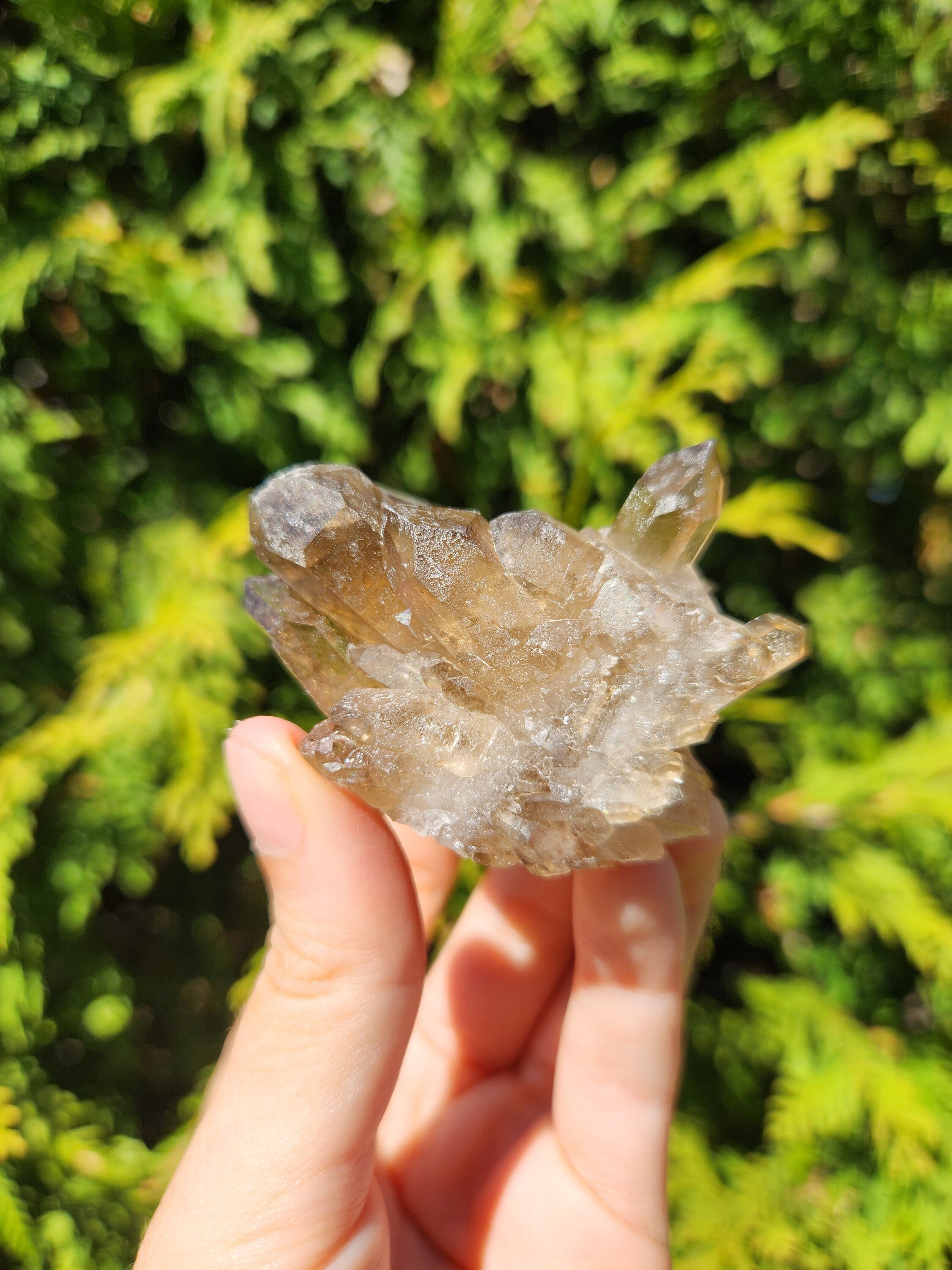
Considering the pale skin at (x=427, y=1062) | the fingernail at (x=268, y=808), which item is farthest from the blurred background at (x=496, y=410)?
the fingernail at (x=268, y=808)

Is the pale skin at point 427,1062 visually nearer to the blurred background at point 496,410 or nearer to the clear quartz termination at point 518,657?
the clear quartz termination at point 518,657

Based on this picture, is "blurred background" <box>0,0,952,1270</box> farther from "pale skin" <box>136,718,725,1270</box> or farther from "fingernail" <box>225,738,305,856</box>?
"fingernail" <box>225,738,305,856</box>

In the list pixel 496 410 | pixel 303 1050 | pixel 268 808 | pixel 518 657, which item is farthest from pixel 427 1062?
pixel 496 410

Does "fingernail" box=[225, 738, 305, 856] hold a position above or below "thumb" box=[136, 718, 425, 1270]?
above

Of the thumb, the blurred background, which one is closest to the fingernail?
the thumb

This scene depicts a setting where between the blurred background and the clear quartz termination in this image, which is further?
the blurred background

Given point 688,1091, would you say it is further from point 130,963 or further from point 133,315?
point 133,315

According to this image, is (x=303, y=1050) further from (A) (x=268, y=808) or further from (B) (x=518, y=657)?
(B) (x=518, y=657)

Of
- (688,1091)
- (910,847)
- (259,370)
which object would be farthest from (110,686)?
(910,847)
